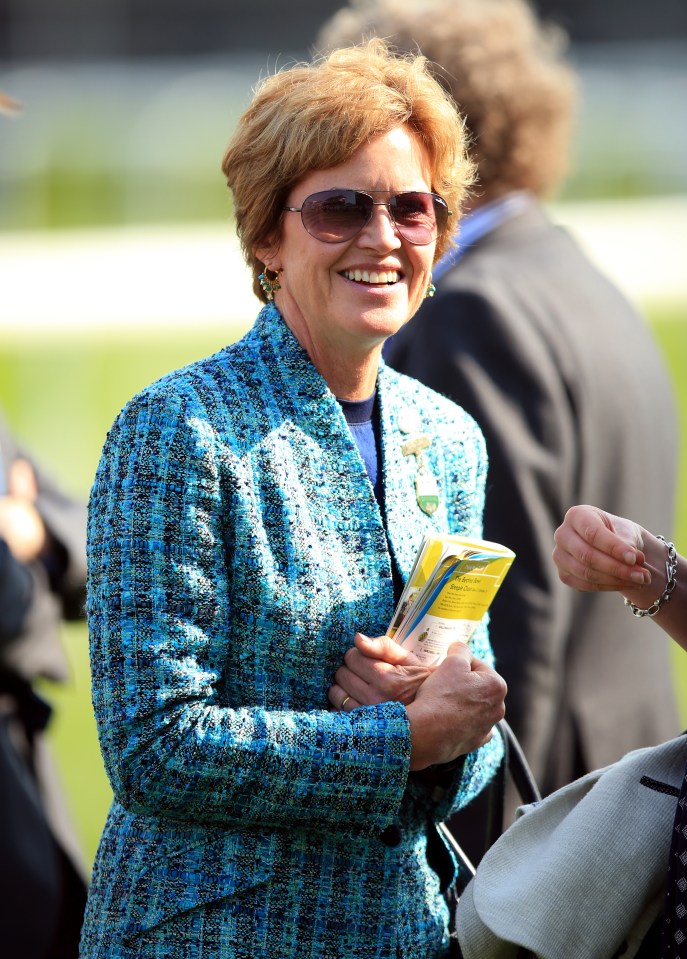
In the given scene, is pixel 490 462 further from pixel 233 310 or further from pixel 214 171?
pixel 214 171

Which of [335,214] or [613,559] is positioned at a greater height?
[335,214]

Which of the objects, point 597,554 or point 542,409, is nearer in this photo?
point 597,554

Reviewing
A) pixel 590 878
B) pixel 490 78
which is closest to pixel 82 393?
pixel 490 78

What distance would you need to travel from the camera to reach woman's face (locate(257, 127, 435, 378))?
6.87 ft

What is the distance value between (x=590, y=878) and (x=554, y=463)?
135 cm

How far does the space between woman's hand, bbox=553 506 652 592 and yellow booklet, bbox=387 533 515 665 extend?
90 millimetres

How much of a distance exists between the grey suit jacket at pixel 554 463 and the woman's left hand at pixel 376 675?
965 millimetres

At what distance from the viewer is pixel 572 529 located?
2.00 m

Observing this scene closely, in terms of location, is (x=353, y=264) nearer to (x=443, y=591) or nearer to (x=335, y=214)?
(x=335, y=214)

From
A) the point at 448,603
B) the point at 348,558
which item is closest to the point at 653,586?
the point at 448,603

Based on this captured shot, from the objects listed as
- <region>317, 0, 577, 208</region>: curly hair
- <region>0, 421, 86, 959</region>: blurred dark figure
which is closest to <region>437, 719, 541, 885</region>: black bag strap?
<region>0, 421, 86, 959</region>: blurred dark figure

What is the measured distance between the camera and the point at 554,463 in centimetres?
301

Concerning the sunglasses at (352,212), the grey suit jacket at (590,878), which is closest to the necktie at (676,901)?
the grey suit jacket at (590,878)

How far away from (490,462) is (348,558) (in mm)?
977
